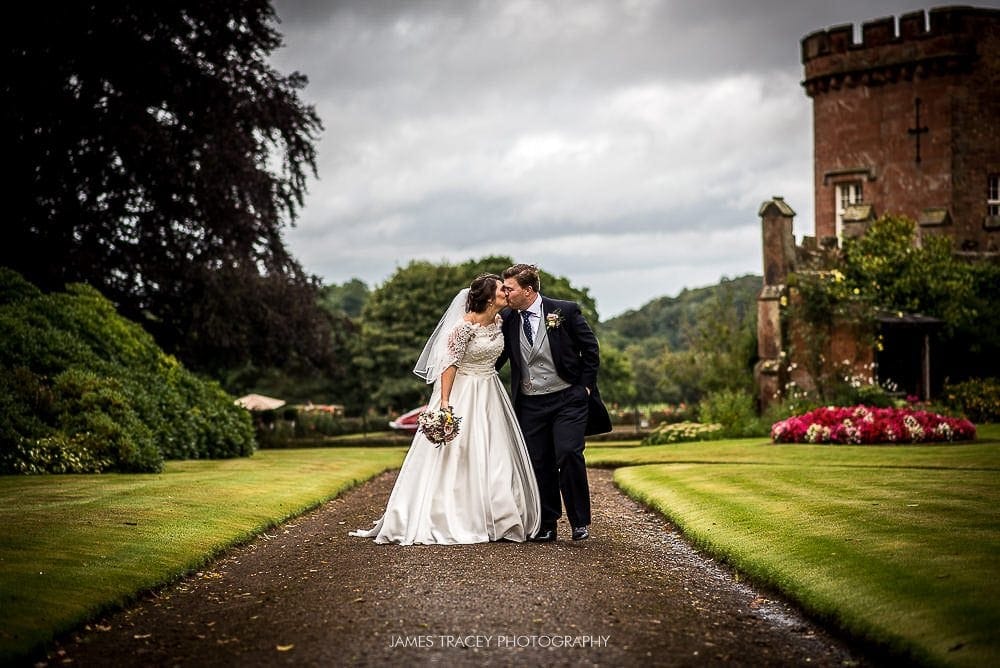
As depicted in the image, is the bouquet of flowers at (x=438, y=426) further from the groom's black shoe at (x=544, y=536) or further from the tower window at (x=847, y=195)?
the tower window at (x=847, y=195)

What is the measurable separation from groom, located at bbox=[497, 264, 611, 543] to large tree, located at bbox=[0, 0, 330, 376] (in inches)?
654

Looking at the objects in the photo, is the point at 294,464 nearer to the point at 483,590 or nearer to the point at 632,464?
the point at 632,464

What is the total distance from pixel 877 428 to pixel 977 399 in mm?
8924

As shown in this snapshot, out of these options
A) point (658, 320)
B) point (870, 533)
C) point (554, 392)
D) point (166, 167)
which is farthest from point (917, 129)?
point (658, 320)

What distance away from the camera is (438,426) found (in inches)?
389

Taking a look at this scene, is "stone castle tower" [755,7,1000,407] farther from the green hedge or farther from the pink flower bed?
the green hedge

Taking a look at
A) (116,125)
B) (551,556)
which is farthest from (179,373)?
(551,556)

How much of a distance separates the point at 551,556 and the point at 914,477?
6502 mm

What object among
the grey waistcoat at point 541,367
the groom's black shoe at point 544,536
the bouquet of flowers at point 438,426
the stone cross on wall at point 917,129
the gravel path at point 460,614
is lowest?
the gravel path at point 460,614

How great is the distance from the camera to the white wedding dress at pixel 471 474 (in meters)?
9.77

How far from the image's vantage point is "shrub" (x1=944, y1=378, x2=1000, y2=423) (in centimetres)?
2770

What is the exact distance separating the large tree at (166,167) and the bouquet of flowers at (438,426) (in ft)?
54.4

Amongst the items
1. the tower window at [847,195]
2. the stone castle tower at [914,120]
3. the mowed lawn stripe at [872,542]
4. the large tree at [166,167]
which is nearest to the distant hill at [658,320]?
the tower window at [847,195]

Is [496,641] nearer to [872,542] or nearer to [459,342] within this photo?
[872,542]
